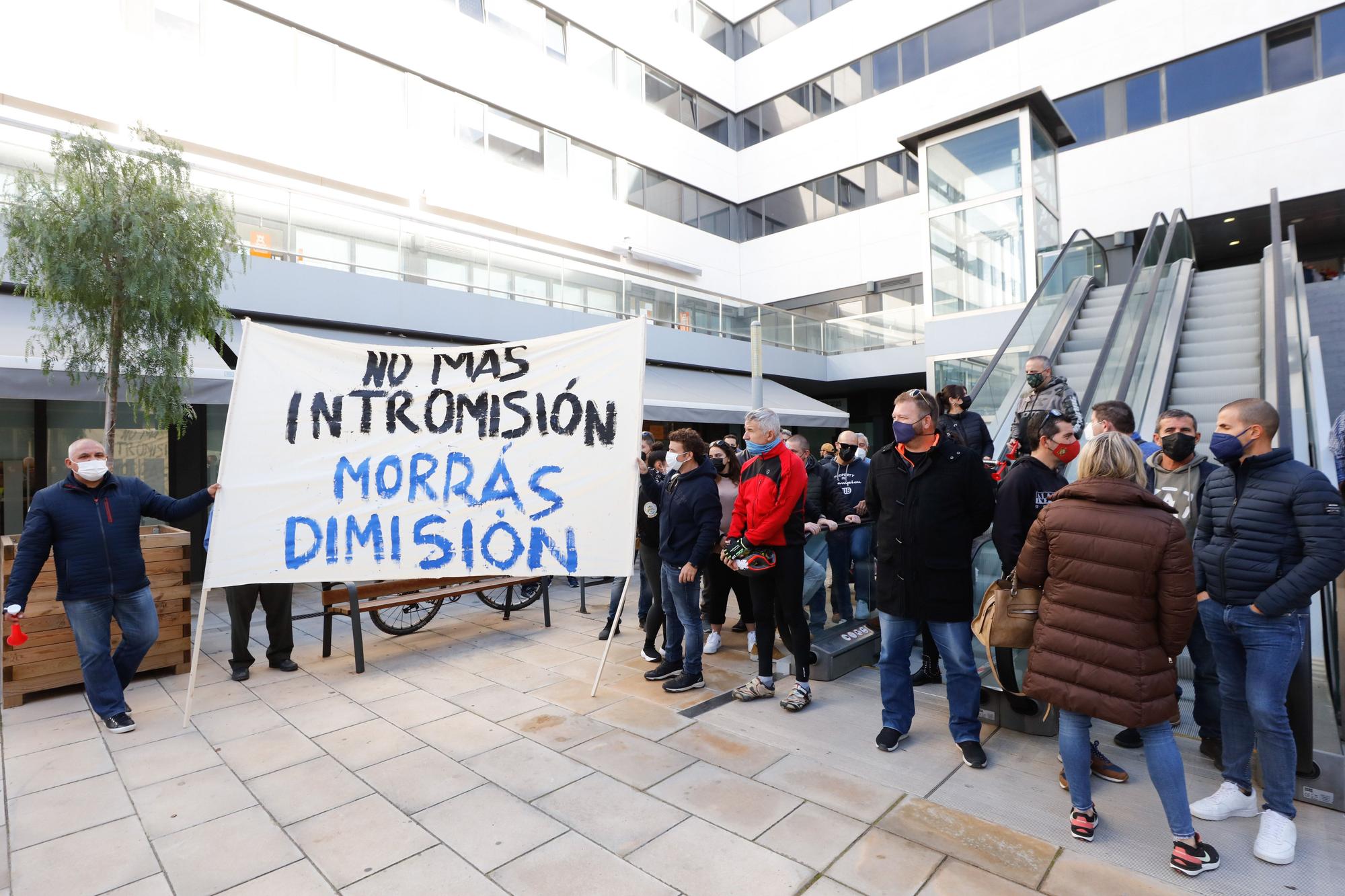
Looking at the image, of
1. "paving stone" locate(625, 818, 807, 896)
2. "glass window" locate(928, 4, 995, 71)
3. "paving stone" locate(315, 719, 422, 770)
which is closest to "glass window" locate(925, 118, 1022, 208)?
"glass window" locate(928, 4, 995, 71)

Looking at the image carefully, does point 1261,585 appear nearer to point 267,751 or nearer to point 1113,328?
point 267,751

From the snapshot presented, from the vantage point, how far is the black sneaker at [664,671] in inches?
207

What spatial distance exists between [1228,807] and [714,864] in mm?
2402

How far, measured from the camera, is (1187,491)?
3.86 m

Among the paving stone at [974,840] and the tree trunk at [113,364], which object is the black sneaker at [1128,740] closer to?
the paving stone at [974,840]

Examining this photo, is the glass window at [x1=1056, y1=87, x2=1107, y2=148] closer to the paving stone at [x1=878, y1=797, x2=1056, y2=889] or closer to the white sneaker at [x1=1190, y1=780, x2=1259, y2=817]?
the white sneaker at [x1=1190, y1=780, x2=1259, y2=817]

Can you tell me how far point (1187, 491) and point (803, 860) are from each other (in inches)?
117

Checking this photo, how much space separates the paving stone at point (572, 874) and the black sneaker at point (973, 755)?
1.92 m

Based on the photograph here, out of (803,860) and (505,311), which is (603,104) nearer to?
(505,311)

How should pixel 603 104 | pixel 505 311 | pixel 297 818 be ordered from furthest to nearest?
pixel 603 104, pixel 505 311, pixel 297 818

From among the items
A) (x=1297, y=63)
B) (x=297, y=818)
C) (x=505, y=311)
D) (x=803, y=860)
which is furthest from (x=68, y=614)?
(x=1297, y=63)

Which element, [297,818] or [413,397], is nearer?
[297,818]

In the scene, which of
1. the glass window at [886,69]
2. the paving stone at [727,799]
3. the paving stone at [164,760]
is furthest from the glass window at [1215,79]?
the paving stone at [164,760]

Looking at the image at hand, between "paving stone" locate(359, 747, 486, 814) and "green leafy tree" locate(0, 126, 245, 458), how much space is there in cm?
467
